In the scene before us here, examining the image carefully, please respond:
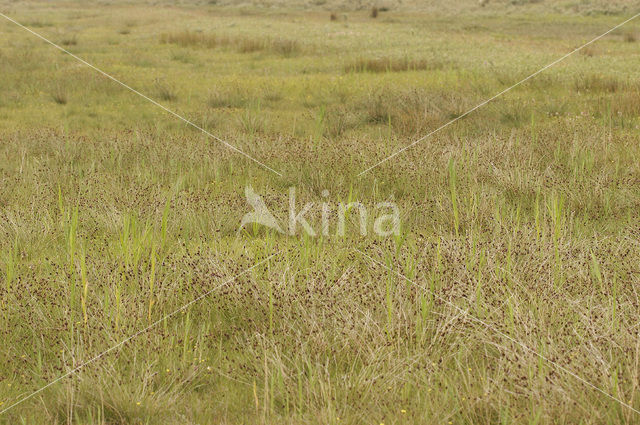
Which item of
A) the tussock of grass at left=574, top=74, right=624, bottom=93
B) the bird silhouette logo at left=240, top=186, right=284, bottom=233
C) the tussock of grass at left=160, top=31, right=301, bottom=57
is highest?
the tussock of grass at left=160, top=31, right=301, bottom=57

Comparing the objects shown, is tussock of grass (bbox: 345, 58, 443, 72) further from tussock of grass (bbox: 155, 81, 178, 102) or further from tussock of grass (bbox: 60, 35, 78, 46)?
tussock of grass (bbox: 60, 35, 78, 46)

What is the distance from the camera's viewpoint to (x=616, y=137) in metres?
7.32

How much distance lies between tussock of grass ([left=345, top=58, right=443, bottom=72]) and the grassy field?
337cm

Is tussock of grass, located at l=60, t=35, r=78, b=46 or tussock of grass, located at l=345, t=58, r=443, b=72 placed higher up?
tussock of grass, located at l=60, t=35, r=78, b=46

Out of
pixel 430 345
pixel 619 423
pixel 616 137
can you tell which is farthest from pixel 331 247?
pixel 616 137

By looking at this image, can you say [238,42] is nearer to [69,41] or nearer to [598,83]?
[69,41]

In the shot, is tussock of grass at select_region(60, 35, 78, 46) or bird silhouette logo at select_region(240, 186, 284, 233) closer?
bird silhouette logo at select_region(240, 186, 284, 233)

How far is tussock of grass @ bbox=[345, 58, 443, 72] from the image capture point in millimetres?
13656

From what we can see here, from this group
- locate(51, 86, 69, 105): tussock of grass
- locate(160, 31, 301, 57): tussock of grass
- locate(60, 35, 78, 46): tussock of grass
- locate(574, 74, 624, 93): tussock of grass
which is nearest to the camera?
locate(51, 86, 69, 105): tussock of grass

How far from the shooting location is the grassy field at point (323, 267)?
2.73 meters

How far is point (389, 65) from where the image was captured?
13.7 meters

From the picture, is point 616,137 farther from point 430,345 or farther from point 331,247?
point 430,345

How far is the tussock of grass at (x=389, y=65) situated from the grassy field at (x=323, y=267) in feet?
11.1

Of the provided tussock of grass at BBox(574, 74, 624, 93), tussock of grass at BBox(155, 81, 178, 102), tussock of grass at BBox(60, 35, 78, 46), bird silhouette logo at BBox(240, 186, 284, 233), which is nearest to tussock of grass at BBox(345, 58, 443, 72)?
tussock of grass at BBox(574, 74, 624, 93)
